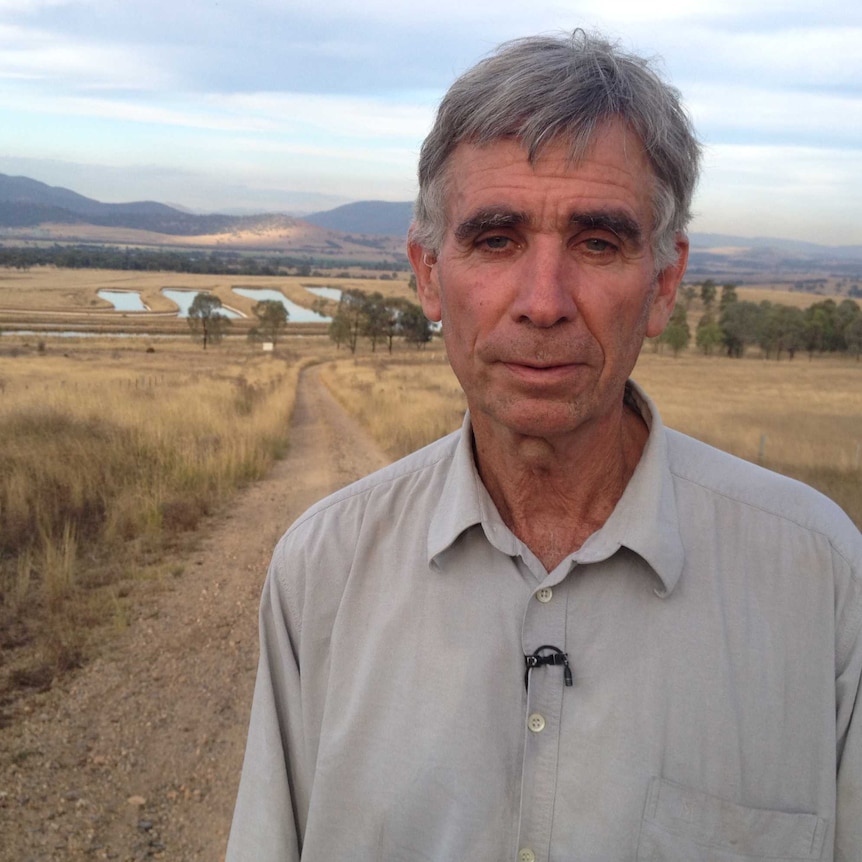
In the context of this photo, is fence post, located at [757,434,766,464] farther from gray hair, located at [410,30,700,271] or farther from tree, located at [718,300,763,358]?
tree, located at [718,300,763,358]

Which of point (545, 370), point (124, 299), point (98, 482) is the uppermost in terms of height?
point (545, 370)

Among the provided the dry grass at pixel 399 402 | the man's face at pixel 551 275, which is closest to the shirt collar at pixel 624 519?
the man's face at pixel 551 275

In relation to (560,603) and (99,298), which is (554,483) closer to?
(560,603)

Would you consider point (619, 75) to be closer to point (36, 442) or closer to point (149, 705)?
point (149, 705)

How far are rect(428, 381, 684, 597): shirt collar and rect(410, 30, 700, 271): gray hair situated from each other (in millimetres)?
467

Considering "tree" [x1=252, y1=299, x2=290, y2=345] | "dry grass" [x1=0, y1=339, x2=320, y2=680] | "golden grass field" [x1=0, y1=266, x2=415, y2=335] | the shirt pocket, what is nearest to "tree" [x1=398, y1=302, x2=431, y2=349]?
"tree" [x1=252, y1=299, x2=290, y2=345]

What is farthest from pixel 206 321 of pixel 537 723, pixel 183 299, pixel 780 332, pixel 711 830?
pixel 711 830

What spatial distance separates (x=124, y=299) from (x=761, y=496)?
101 m

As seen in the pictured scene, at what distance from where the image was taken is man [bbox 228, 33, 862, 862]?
145 centimetres

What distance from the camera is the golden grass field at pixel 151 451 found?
696 centimetres

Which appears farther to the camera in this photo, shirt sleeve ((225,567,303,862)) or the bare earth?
the bare earth

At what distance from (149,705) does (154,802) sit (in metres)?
1.01

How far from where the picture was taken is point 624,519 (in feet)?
5.20

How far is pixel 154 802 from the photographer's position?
14.8 ft
